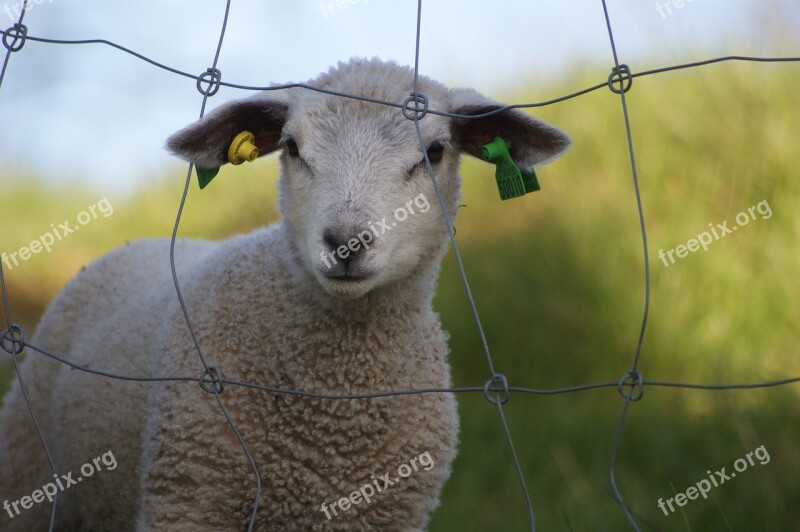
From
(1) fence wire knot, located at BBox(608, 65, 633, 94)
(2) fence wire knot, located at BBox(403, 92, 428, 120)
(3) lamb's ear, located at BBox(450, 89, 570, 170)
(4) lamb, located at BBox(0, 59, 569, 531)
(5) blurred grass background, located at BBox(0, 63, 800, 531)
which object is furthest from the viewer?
(5) blurred grass background, located at BBox(0, 63, 800, 531)

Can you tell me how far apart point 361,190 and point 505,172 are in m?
0.45

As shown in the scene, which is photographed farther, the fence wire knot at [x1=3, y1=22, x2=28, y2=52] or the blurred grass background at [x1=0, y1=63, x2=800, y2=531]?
the blurred grass background at [x1=0, y1=63, x2=800, y2=531]

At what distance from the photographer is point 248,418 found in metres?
2.66

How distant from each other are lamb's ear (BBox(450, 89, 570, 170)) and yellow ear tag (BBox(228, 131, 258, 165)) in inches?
23.2

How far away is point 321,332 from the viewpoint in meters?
2.78

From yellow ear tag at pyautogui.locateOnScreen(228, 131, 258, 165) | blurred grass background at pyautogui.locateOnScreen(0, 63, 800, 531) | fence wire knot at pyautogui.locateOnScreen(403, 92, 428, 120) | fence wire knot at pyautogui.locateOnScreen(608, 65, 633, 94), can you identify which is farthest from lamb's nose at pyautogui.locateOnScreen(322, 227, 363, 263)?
blurred grass background at pyautogui.locateOnScreen(0, 63, 800, 531)

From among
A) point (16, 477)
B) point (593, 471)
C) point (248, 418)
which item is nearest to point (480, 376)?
point (593, 471)

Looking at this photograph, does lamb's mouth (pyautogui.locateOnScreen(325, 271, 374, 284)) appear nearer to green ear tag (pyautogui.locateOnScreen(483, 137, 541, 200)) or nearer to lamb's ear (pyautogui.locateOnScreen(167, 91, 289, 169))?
green ear tag (pyautogui.locateOnScreen(483, 137, 541, 200))

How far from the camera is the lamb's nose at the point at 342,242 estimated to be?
235 cm

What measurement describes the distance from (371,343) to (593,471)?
2.15 metres

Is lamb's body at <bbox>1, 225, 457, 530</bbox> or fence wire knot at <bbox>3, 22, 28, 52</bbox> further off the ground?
fence wire knot at <bbox>3, 22, 28, 52</bbox>

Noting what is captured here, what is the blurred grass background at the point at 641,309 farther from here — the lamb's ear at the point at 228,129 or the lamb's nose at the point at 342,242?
the lamb's ear at the point at 228,129

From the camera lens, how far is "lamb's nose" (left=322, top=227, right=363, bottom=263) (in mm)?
2346

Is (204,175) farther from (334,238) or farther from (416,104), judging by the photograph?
(416,104)
